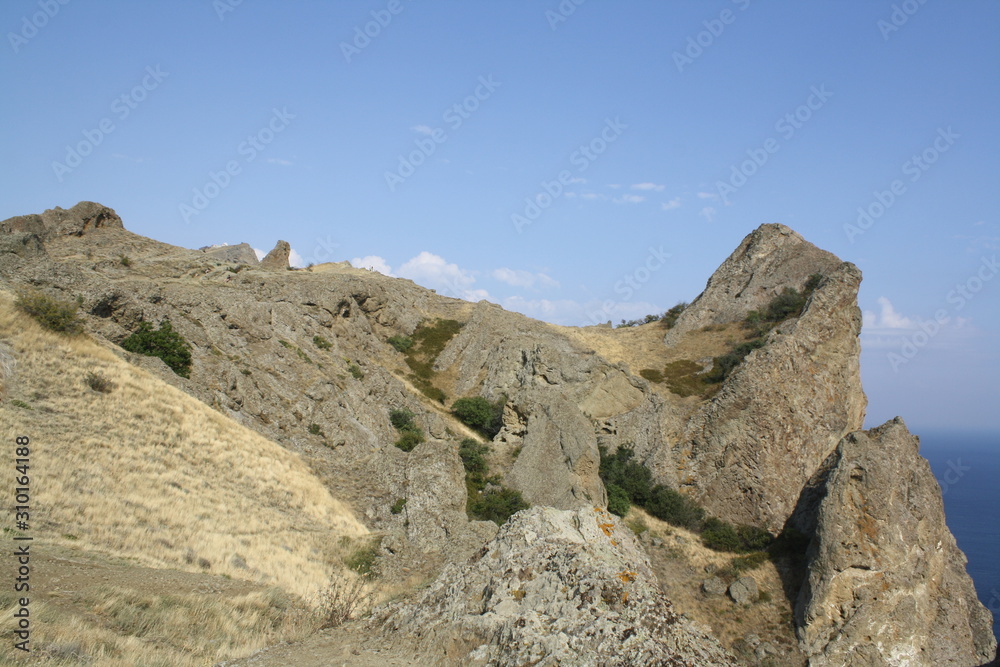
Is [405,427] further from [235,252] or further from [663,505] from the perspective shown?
[235,252]

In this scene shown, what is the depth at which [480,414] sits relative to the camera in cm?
3603

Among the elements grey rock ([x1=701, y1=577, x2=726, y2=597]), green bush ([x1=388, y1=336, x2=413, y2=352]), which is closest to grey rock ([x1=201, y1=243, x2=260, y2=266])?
green bush ([x1=388, y1=336, x2=413, y2=352])

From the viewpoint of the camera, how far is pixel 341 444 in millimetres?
25172

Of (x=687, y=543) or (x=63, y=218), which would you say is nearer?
(x=687, y=543)

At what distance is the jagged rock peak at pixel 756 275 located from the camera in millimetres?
50719

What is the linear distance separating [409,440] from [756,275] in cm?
3717

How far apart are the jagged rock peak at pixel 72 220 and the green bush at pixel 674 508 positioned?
39037 millimetres

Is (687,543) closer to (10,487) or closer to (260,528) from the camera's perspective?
(260,528)

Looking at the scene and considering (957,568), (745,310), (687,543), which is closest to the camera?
(957,568)

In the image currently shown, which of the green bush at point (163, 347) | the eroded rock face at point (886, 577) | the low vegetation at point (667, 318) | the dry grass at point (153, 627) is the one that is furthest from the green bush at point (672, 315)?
the dry grass at point (153, 627)

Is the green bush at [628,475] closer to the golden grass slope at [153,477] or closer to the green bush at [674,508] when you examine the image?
the green bush at [674,508]

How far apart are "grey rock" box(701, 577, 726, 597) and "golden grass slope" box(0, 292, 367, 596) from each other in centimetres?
1621

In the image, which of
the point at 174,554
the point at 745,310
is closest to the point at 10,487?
the point at 174,554

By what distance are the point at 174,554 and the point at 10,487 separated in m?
3.42
